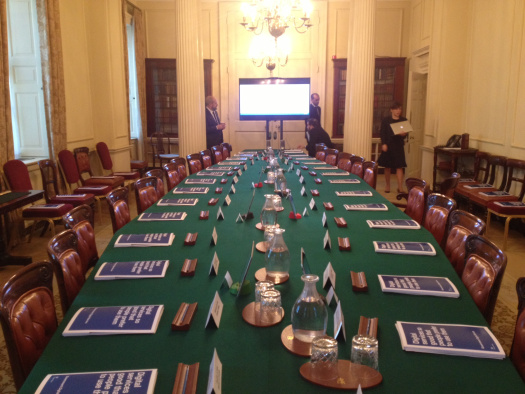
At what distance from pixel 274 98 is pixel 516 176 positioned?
17.2ft

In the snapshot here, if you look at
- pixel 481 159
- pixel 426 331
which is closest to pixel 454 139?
pixel 481 159

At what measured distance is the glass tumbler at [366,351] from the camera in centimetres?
130

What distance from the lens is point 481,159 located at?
7141 millimetres

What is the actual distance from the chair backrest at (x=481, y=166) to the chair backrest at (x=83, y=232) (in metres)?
5.82

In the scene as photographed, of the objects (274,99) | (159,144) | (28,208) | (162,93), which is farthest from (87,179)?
(274,99)

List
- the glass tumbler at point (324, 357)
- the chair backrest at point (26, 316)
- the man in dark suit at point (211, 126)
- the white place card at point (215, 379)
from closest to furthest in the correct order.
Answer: the white place card at point (215, 379) < the glass tumbler at point (324, 357) < the chair backrest at point (26, 316) < the man in dark suit at point (211, 126)

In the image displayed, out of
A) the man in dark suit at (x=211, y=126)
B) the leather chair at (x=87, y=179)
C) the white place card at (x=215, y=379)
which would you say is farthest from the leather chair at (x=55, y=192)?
the white place card at (x=215, y=379)

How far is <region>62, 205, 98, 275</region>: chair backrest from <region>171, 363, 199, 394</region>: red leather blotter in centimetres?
130

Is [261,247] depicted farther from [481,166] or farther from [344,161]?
[481,166]

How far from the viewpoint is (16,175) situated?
5234 mm

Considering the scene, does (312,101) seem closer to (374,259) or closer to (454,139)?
(454,139)

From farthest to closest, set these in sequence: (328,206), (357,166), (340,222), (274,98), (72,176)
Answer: (274,98) → (72,176) → (357,166) → (328,206) → (340,222)

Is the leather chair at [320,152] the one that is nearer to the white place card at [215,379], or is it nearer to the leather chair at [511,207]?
the leather chair at [511,207]

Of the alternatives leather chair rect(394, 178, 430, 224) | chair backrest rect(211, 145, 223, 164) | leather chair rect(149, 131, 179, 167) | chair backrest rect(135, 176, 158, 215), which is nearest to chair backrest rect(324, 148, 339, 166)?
chair backrest rect(211, 145, 223, 164)
